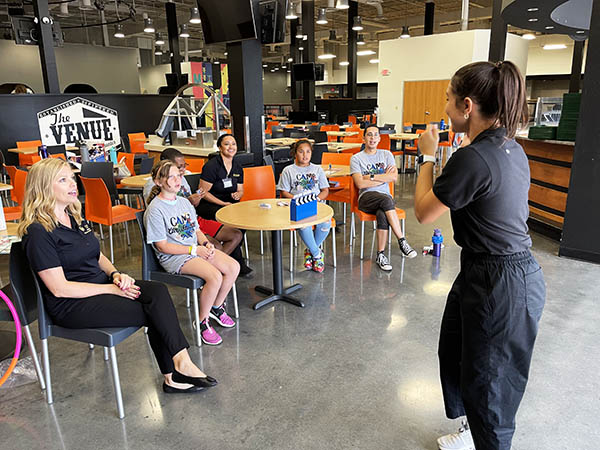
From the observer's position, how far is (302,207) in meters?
3.18

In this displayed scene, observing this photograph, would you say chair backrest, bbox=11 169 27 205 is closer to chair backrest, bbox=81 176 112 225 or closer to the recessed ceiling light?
chair backrest, bbox=81 176 112 225

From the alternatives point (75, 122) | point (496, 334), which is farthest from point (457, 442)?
point (75, 122)

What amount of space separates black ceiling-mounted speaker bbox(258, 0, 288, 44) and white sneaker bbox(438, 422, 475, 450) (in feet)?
14.7

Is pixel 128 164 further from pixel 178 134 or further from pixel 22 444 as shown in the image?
pixel 22 444

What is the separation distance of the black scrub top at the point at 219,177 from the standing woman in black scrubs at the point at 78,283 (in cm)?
198

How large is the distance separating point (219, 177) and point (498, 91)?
3.25 m

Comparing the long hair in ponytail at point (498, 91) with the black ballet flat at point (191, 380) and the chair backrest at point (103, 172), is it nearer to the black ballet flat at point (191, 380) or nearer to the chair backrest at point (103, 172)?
the black ballet flat at point (191, 380)

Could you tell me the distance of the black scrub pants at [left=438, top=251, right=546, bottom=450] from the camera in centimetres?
154

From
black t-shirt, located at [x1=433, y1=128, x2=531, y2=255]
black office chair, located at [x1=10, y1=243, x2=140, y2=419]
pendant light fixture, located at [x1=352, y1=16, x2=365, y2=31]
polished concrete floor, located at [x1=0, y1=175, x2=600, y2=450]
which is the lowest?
polished concrete floor, located at [x1=0, y1=175, x2=600, y2=450]

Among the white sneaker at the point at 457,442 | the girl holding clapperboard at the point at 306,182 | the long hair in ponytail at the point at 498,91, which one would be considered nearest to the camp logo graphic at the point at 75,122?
the girl holding clapperboard at the point at 306,182

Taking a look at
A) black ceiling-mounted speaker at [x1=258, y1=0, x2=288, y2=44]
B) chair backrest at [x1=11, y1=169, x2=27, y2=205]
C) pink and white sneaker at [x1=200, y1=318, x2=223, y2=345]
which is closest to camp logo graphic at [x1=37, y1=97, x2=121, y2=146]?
chair backrest at [x1=11, y1=169, x2=27, y2=205]

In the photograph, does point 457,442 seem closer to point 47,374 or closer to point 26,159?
point 47,374

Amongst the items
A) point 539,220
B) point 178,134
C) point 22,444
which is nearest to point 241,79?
point 178,134

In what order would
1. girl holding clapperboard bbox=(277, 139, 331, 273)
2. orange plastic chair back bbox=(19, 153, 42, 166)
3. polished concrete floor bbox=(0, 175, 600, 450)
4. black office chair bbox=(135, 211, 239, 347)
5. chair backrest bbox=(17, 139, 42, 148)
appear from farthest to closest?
chair backrest bbox=(17, 139, 42, 148)
orange plastic chair back bbox=(19, 153, 42, 166)
girl holding clapperboard bbox=(277, 139, 331, 273)
black office chair bbox=(135, 211, 239, 347)
polished concrete floor bbox=(0, 175, 600, 450)
